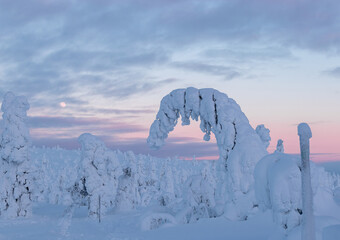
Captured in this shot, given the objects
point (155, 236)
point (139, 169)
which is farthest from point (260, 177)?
point (139, 169)

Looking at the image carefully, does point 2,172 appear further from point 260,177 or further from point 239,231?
point 260,177

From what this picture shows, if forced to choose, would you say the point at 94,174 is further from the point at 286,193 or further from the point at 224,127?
the point at 286,193

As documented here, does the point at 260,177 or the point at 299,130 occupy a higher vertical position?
the point at 299,130

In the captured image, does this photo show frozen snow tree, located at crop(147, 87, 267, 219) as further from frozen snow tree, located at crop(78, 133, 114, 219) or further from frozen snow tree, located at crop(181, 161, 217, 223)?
frozen snow tree, located at crop(78, 133, 114, 219)

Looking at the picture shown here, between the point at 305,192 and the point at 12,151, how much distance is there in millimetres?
23062

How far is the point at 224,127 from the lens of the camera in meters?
18.0

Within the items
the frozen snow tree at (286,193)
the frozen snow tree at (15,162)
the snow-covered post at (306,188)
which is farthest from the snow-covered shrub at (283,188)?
the frozen snow tree at (15,162)

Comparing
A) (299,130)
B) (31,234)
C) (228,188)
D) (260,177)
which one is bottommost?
(31,234)

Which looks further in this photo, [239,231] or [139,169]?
[139,169]

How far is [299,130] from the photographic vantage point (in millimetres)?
7957

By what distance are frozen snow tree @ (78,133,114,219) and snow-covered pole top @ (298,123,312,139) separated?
2081 centimetres

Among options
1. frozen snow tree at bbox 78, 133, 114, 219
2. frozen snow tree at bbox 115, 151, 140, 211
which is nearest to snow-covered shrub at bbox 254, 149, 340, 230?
frozen snow tree at bbox 78, 133, 114, 219

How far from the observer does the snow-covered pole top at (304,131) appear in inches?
312

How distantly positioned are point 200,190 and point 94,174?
10018 millimetres
